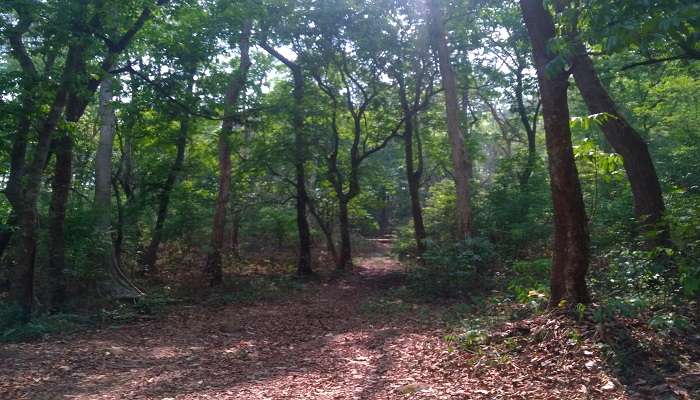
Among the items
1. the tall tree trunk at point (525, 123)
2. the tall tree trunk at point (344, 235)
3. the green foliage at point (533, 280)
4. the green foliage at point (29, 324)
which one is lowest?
the green foliage at point (29, 324)

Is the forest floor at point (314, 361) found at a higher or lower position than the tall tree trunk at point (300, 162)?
lower

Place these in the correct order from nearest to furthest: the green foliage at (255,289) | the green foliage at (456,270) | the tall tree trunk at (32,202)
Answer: the tall tree trunk at (32,202), the green foliage at (456,270), the green foliage at (255,289)

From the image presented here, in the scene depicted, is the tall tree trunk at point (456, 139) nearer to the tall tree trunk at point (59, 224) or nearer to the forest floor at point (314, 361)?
the forest floor at point (314, 361)

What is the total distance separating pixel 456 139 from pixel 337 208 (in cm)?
884

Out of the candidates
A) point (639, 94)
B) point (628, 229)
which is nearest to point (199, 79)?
point (628, 229)

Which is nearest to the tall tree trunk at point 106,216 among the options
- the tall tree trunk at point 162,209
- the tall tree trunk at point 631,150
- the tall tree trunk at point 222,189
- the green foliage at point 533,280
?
the tall tree trunk at point 222,189

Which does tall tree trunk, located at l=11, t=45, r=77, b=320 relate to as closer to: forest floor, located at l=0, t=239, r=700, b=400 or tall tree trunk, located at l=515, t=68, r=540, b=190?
forest floor, located at l=0, t=239, r=700, b=400

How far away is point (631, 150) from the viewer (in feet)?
28.9

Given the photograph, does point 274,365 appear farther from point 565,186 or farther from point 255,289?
point 255,289

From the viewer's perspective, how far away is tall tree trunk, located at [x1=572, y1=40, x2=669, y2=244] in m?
8.66

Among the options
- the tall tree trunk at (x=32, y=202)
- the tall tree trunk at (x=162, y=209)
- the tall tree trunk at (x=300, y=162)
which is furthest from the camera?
the tall tree trunk at (x=162, y=209)

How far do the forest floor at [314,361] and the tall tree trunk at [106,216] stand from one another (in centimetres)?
212

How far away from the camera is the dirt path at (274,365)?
5695 mm

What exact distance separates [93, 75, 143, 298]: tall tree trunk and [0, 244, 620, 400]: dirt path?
2186mm
